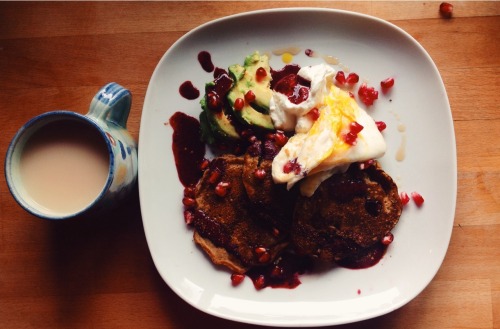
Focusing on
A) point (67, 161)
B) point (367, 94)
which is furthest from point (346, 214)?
point (67, 161)

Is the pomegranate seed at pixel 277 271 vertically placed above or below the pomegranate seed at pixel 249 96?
below

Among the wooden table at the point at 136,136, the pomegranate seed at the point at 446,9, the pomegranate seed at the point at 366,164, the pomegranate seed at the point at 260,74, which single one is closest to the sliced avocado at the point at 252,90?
the pomegranate seed at the point at 260,74

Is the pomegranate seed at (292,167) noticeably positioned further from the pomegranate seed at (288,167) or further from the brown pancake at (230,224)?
the brown pancake at (230,224)

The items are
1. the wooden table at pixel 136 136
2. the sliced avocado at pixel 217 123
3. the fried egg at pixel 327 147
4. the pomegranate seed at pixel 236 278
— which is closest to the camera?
the fried egg at pixel 327 147

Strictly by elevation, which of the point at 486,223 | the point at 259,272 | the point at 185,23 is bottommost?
the point at 259,272

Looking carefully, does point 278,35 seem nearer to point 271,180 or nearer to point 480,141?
point 271,180

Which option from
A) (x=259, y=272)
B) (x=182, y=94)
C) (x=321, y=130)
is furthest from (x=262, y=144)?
(x=259, y=272)

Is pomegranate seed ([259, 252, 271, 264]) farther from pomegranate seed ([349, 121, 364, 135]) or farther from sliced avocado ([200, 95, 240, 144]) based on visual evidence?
pomegranate seed ([349, 121, 364, 135])
